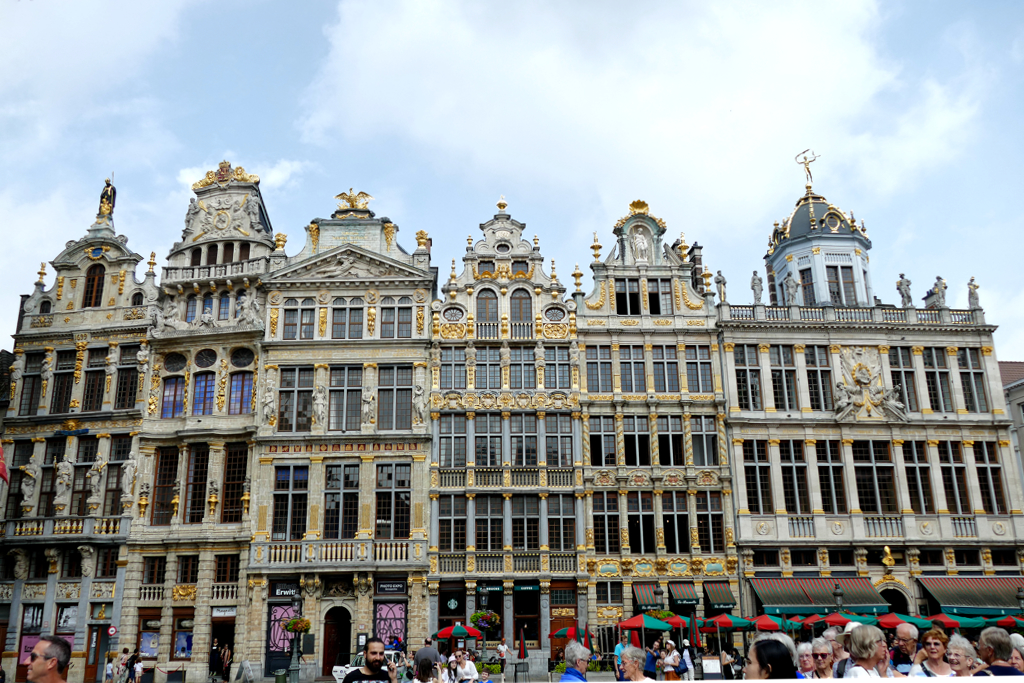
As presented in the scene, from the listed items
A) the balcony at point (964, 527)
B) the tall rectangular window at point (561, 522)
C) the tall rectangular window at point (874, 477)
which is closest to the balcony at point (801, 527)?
the tall rectangular window at point (874, 477)

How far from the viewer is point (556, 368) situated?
3622 cm

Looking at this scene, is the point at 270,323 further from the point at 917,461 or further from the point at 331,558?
the point at 917,461

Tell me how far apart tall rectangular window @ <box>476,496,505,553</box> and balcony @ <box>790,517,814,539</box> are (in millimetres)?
12150

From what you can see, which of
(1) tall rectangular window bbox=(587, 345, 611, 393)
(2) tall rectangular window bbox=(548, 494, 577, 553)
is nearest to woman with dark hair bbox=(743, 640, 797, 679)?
(2) tall rectangular window bbox=(548, 494, 577, 553)

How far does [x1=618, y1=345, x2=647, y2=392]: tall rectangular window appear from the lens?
3625cm

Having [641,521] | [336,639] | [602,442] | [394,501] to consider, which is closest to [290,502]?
[394,501]

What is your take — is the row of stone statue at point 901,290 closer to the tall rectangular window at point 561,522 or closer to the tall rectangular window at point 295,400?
the tall rectangular window at point 561,522

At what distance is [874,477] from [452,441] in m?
18.3

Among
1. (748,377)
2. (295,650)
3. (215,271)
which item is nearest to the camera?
(295,650)

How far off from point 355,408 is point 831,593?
21.1 metres

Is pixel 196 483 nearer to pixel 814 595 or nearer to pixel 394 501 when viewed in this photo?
pixel 394 501

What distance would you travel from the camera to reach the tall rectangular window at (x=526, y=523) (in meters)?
34.1

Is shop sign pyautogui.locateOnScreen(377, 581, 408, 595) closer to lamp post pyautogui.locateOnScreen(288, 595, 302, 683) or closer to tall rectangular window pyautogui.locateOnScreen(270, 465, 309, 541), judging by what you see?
lamp post pyautogui.locateOnScreen(288, 595, 302, 683)

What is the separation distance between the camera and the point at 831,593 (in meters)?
32.8
